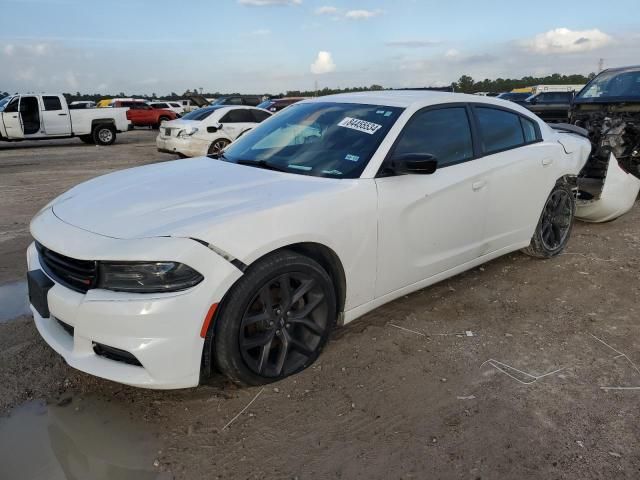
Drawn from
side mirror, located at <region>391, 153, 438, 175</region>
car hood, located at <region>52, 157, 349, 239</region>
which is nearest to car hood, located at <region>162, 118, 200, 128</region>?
car hood, located at <region>52, 157, 349, 239</region>

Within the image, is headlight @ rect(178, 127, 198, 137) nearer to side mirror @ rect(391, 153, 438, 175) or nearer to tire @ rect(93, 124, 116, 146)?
tire @ rect(93, 124, 116, 146)

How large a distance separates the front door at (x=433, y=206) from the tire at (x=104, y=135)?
17621 millimetres

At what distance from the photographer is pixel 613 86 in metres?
8.95

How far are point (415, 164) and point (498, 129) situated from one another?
1451 mm

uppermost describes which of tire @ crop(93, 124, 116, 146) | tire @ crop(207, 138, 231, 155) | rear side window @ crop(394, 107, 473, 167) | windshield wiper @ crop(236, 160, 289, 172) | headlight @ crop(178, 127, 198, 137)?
rear side window @ crop(394, 107, 473, 167)

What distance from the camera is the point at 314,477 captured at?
2.27m

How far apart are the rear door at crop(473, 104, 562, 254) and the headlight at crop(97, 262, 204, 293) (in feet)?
8.17

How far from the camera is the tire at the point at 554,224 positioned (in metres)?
4.79

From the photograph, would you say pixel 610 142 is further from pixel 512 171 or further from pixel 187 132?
pixel 187 132

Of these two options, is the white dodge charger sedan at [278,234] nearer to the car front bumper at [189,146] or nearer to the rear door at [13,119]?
the car front bumper at [189,146]

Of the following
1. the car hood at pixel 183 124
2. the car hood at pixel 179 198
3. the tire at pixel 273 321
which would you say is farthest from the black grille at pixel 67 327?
the car hood at pixel 183 124

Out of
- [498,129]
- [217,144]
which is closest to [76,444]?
[498,129]

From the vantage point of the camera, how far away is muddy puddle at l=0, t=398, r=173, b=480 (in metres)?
2.29

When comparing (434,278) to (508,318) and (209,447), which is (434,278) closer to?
(508,318)
